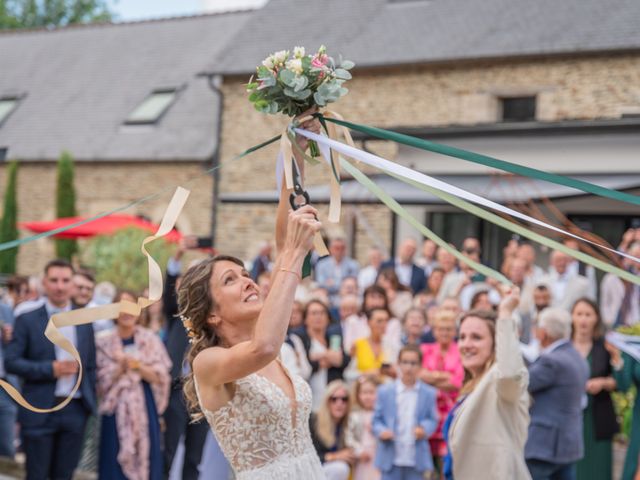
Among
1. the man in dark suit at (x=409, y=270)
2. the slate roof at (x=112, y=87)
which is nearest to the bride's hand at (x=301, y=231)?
the man in dark suit at (x=409, y=270)

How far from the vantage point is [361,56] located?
20.8 metres

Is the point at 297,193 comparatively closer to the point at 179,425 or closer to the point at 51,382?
the point at 51,382

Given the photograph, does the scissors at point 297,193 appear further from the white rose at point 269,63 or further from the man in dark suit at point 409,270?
the man in dark suit at point 409,270

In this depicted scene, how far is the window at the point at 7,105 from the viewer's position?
28994mm

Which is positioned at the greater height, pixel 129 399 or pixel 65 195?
pixel 65 195

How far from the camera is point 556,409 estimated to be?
653 centimetres

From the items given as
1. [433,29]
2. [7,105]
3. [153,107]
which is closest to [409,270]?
[433,29]

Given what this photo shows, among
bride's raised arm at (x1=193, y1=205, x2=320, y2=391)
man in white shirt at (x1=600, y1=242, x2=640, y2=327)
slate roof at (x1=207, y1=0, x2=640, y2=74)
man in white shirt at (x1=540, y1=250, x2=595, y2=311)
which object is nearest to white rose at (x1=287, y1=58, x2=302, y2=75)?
bride's raised arm at (x1=193, y1=205, x2=320, y2=391)

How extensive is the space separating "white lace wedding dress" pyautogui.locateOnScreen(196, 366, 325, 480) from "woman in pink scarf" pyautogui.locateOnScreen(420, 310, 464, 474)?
3.72 metres

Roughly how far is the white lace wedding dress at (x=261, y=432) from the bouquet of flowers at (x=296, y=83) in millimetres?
1067

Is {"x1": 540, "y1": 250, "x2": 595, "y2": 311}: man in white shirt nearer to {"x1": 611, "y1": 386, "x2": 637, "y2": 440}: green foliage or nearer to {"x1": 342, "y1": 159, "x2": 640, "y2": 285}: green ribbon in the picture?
{"x1": 611, "y1": 386, "x2": 637, "y2": 440}: green foliage

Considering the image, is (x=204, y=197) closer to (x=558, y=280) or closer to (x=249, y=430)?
(x=558, y=280)

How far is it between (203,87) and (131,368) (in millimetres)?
18808

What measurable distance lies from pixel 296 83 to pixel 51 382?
4304 mm
